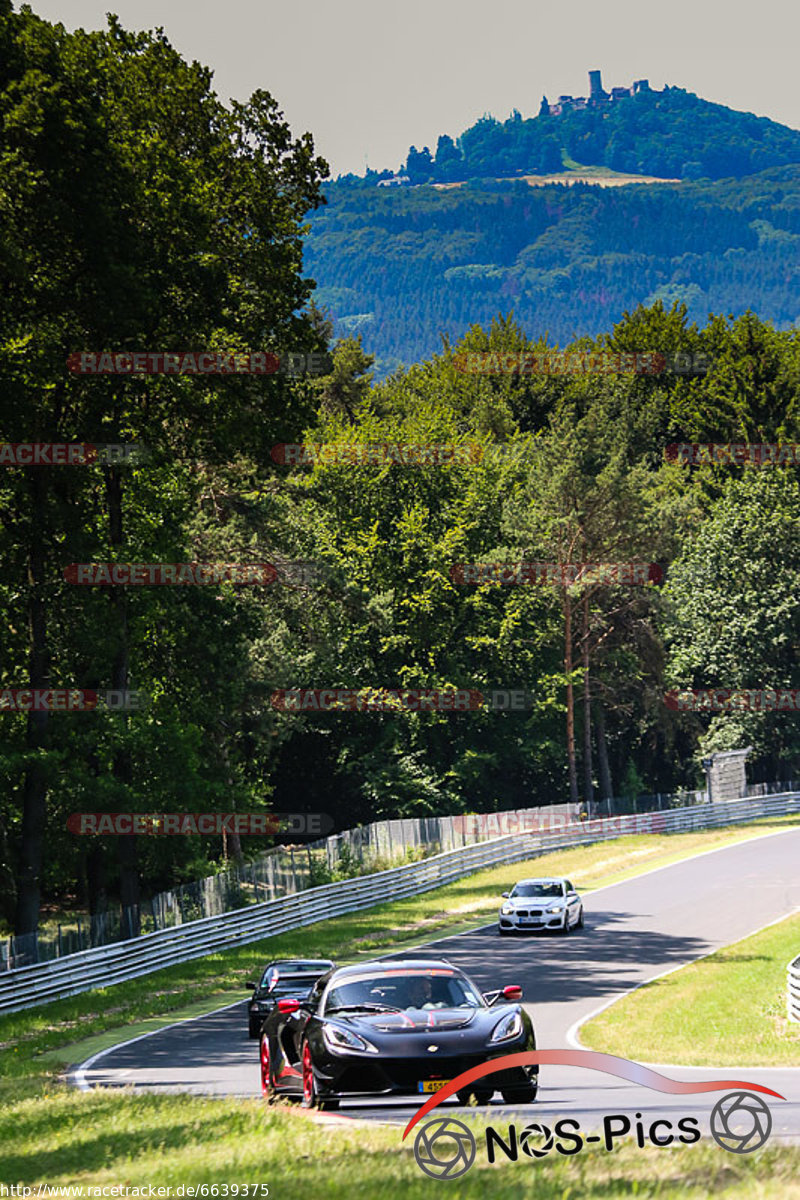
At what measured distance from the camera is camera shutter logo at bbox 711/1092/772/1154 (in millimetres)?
9008

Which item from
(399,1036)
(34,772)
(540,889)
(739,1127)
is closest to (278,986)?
(399,1036)

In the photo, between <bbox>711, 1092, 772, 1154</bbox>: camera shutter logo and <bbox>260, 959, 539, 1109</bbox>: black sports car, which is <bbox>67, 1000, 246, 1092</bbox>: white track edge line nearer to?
<bbox>260, 959, 539, 1109</bbox>: black sports car

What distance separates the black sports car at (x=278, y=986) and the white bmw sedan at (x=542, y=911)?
13.0 m

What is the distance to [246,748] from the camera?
190ft

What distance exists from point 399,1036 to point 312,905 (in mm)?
29963

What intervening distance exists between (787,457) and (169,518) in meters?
57.0

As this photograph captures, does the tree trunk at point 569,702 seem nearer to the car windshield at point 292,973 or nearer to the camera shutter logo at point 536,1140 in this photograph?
the car windshield at point 292,973

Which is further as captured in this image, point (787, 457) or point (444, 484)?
point (787, 457)

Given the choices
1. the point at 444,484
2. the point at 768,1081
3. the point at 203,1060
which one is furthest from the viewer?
the point at 444,484

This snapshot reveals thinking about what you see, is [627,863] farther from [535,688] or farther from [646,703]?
[646,703]

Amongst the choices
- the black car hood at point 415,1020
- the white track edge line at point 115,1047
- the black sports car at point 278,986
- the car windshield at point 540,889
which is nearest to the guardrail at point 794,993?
the black sports car at point 278,986

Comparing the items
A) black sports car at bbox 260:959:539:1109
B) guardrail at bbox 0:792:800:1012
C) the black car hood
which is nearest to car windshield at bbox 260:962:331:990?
guardrail at bbox 0:792:800:1012

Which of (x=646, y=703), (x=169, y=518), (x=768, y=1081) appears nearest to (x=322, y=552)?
(x=646, y=703)

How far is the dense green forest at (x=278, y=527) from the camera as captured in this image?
2975 centimetres
